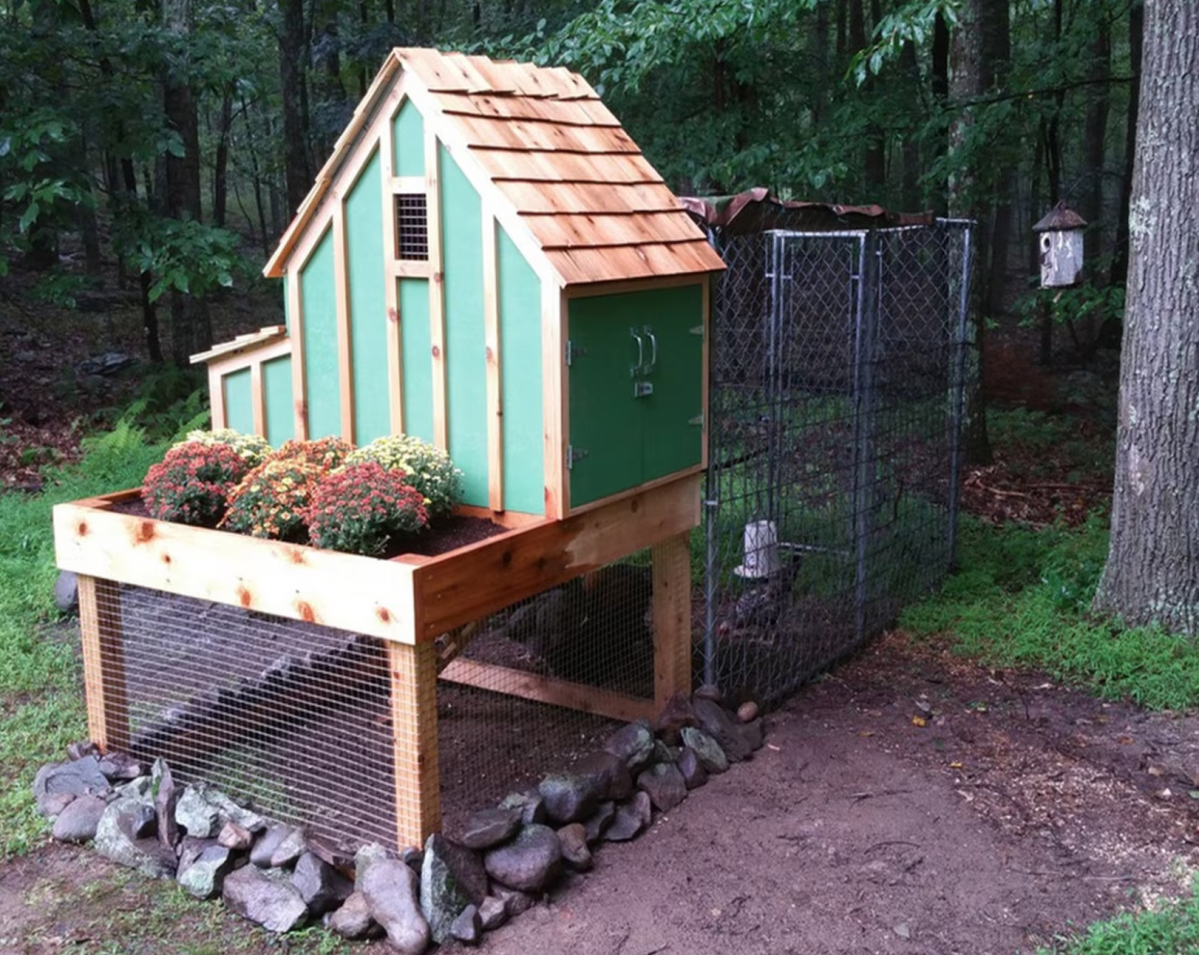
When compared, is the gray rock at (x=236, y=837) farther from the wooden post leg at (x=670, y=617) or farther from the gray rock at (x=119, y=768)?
the wooden post leg at (x=670, y=617)

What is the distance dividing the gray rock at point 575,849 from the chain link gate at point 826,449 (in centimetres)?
128

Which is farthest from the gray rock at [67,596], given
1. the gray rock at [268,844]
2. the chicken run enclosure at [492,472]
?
the gray rock at [268,844]

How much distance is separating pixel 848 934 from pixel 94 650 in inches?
122

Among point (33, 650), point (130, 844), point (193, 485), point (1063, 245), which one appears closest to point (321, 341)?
point (193, 485)

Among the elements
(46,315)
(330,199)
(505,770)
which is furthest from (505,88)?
(46,315)

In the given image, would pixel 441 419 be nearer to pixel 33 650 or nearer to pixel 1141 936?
pixel 1141 936

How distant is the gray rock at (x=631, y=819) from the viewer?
4.09 metres

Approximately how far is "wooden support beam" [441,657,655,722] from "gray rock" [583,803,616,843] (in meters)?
0.83

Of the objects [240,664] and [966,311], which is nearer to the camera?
[240,664]

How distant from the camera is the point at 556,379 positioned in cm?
394

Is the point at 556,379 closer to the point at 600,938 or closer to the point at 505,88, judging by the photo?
the point at 505,88

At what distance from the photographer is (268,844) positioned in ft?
12.5

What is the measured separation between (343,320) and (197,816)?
1.92m

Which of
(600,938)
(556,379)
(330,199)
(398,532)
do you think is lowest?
(600,938)
